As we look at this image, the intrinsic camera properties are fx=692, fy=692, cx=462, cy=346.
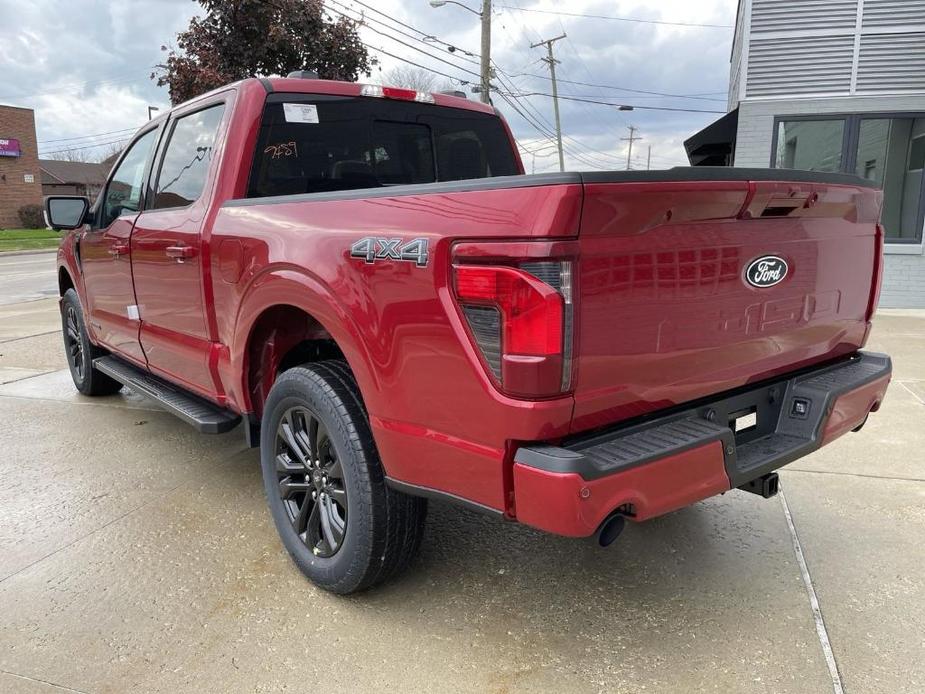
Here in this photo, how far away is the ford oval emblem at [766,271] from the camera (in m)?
2.27

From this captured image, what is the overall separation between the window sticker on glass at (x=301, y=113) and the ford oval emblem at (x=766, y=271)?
221 centimetres

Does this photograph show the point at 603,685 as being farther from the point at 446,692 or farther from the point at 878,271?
the point at 878,271

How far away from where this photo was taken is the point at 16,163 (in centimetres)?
4062

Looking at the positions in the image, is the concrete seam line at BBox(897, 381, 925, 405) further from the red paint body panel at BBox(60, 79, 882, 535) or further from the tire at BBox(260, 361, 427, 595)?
the tire at BBox(260, 361, 427, 595)

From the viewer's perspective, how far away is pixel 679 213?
6.57 ft

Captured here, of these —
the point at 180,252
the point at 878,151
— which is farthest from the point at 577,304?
the point at 878,151

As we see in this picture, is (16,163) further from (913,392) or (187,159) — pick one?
(913,392)

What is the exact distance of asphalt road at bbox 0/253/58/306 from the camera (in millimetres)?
13484

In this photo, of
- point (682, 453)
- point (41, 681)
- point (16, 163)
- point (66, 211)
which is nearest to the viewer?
point (682, 453)

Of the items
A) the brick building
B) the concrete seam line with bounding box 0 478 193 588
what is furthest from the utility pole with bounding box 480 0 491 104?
the brick building

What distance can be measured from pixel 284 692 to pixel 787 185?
2309mm

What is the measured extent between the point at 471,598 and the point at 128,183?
11.4 ft

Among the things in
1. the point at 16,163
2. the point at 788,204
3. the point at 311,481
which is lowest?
the point at 311,481

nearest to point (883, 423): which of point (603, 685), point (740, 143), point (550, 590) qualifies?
point (550, 590)
